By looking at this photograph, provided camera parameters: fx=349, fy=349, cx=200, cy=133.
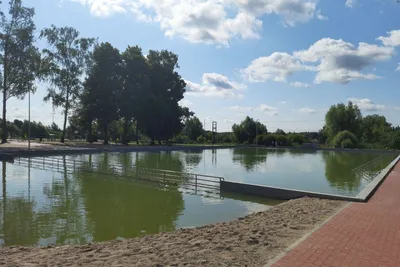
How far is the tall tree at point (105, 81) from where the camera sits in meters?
55.1

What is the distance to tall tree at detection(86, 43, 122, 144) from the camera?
55062 millimetres

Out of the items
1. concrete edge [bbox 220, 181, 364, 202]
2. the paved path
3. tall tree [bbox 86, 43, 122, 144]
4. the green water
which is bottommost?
the green water

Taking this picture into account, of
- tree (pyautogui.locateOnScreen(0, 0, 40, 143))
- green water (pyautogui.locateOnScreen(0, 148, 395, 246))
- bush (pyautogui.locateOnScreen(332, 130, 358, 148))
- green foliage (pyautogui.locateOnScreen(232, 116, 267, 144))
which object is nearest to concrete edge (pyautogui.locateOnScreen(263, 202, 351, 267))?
green water (pyautogui.locateOnScreen(0, 148, 395, 246))

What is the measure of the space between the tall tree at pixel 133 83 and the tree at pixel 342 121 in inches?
1735

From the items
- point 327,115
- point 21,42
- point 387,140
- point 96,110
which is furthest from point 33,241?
point 327,115

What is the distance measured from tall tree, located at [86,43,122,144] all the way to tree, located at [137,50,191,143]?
473 cm

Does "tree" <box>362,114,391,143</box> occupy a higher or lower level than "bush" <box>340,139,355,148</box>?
higher

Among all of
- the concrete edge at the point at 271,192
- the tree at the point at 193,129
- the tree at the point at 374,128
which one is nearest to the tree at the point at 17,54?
the concrete edge at the point at 271,192

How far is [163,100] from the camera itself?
62.0 meters

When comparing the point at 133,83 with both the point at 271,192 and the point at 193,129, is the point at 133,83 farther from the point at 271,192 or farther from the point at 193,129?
the point at 271,192

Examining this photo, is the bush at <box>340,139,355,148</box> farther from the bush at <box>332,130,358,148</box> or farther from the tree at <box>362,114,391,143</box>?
the tree at <box>362,114,391,143</box>

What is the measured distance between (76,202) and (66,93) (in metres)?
44.3

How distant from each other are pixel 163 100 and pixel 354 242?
56.3 meters

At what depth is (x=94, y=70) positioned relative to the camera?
55906mm
